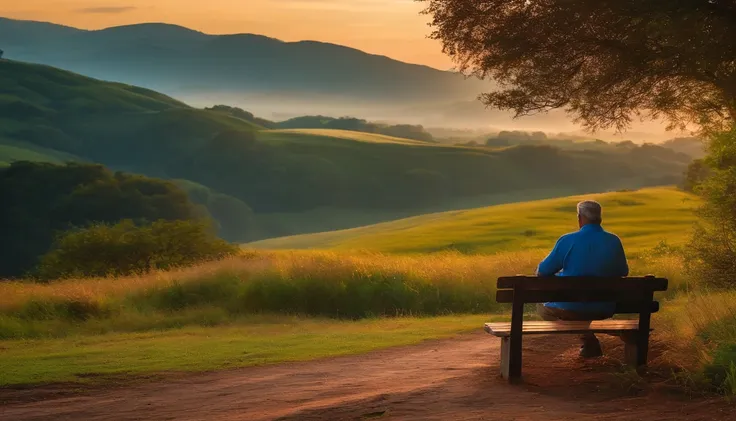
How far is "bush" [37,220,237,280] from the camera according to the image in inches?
1594

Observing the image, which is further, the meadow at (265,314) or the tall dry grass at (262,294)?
the tall dry grass at (262,294)

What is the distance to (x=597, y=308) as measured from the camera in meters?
12.0

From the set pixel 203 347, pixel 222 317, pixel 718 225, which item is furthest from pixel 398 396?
pixel 718 225

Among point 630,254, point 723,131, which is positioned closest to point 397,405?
point 723,131

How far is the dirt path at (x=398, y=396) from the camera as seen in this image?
31.0 ft

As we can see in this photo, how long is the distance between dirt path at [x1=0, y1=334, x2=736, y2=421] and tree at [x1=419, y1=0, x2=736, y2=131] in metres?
5.44

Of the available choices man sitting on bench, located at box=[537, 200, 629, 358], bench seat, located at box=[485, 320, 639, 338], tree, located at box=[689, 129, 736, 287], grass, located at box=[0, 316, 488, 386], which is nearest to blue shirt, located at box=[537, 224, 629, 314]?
man sitting on bench, located at box=[537, 200, 629, 358]

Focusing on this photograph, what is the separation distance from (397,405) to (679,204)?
73311mm

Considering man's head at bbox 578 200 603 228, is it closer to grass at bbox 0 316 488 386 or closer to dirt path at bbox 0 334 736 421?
dirt path at bbox 0 334 736 421

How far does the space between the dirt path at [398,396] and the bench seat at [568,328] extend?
0.56 m

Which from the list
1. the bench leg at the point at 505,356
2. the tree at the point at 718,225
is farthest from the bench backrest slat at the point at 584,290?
the tree at the point at 718,225

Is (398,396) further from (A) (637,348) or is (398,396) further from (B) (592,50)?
(B) (592,50)

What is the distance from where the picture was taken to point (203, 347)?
56.2 feet

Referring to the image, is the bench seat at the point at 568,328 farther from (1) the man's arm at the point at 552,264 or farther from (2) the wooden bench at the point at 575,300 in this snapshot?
(1) the man's arm at the point at 552,264
